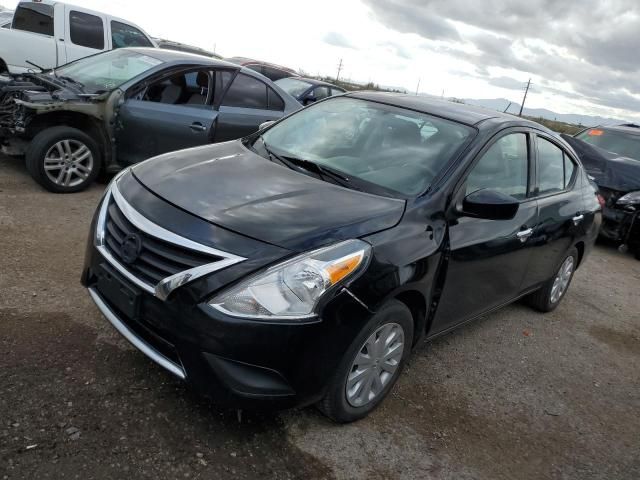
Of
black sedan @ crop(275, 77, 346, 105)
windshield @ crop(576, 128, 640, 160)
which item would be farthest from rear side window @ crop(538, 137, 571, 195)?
black sedan @ crop(275, 77, 346, 105)

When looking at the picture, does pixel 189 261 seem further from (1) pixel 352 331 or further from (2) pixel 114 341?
(2) pixel 114 341

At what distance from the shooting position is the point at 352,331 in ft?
8.34

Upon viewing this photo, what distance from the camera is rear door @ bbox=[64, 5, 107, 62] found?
31.6 feet

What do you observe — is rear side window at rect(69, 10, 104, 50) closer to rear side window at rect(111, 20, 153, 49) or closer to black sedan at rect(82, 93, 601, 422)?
rear side window at rect(111, 20, 153, 49)

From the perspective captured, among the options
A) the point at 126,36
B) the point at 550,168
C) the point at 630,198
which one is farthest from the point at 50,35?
the point at 630,198

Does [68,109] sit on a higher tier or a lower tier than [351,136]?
lower

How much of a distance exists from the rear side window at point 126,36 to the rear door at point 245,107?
4.63 metres

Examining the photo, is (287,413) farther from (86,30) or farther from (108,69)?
(86,30)

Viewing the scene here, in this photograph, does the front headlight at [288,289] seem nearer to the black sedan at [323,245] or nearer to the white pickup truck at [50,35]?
the black sedan at [323,245]

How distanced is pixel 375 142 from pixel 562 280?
2582 mm

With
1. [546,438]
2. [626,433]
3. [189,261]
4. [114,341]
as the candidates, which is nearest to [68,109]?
[114,341]

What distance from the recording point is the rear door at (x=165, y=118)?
590 centimetres

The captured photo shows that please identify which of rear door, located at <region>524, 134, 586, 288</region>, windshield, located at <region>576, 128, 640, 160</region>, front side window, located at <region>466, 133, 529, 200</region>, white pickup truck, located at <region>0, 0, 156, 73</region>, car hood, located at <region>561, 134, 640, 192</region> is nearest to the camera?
front side window, located at <region>466, 133, 529, 200</region>

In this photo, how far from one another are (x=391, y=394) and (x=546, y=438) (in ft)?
3.00
